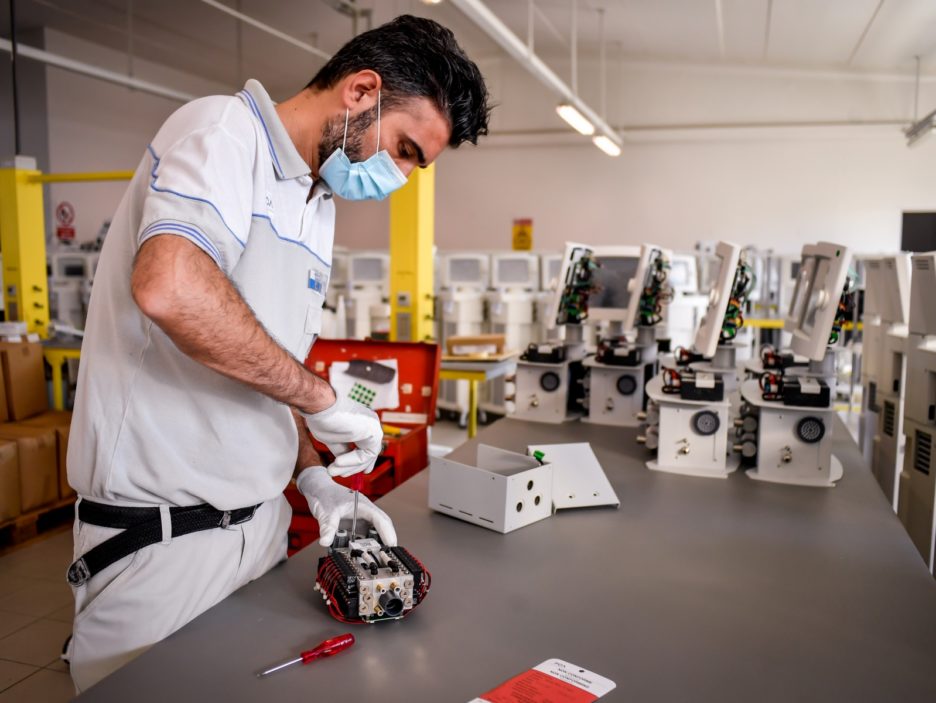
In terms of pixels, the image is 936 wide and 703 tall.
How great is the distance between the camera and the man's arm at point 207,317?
0.98 metres

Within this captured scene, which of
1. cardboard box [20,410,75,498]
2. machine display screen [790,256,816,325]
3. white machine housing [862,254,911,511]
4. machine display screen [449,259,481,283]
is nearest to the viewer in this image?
machine display screen [790,256,816,325]

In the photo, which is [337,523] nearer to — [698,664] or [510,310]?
[698,664]

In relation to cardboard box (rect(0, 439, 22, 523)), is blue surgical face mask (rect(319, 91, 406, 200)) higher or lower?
higher

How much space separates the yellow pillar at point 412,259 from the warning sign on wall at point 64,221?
648 centimetres

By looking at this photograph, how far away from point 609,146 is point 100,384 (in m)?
8.15

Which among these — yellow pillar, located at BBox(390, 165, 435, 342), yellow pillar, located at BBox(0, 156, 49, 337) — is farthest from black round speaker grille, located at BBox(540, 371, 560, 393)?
yellow pillar, located at BBox(0, 156, 49, 337)

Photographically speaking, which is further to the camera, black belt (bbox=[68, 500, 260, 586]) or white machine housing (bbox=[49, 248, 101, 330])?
white machine housing (bbox=[49, 248, 101, 330])

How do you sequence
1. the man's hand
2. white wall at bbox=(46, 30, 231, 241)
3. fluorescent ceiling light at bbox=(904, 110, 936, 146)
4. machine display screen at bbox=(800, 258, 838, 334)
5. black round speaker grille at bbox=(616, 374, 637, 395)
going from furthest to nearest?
white wall at bbox=(46, 30, 231, 241) → fluorescent ceiling light at bbox=(904, 110, 936, 146) → black round speaker grille at bbox=(616, 374, 637, 395) → machine display screen at bbox=(800, 258, 838, 334) → the man's hand

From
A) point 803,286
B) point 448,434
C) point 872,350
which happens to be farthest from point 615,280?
point 448,434

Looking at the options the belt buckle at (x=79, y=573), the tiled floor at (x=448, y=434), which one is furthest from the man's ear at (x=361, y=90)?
the tiled floor at (x=448, y=434)

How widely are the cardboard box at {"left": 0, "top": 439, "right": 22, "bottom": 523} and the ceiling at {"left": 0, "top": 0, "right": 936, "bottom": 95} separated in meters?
5.36

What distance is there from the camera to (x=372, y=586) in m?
1.21

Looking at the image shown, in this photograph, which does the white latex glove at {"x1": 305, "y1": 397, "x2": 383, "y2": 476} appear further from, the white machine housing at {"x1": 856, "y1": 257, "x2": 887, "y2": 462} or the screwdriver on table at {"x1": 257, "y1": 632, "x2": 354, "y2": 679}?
the white machine housing at {"x1": 856, "y1": 257, "x2": 887, "y2": 462}

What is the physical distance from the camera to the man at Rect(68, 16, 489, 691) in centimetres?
112
